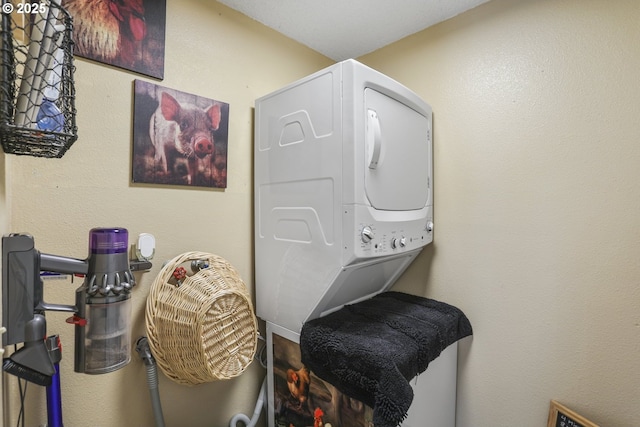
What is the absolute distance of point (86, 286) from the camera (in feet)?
2.29

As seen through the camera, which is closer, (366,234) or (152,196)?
(366,234)

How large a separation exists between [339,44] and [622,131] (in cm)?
152

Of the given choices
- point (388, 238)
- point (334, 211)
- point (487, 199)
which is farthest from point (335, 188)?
point (487, 199)

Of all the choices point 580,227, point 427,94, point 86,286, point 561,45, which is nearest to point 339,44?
point 427,94

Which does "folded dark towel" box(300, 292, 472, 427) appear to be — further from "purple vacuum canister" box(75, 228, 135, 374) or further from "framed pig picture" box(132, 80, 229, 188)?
"framed pig picture" box(132, 80, 229, 188)

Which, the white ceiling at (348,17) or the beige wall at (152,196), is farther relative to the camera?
the white ceiling at (348,17)

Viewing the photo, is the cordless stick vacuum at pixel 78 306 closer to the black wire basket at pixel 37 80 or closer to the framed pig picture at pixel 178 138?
the black wire basket at pixel 37 80

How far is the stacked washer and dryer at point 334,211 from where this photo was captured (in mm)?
1207

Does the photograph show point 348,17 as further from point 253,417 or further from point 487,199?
point 253,417

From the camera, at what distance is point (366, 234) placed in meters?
1.20

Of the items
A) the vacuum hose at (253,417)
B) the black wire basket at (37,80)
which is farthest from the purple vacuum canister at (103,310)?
the vacuum hose at (253,417)

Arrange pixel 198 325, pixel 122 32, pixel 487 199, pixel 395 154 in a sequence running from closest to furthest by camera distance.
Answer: pixel 198 325 → pixel 122 32 → pixel 395 154 → pixel 487 199

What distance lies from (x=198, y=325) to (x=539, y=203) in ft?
5.14

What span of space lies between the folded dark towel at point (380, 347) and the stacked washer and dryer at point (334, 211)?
9cm
